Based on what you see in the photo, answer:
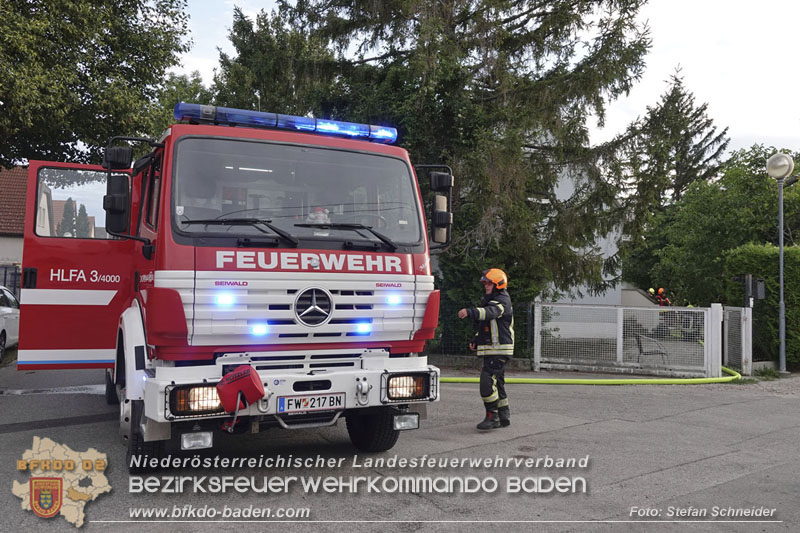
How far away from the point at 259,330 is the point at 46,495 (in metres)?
1.95

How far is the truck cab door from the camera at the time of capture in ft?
23.5

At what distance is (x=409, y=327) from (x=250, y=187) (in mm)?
1725

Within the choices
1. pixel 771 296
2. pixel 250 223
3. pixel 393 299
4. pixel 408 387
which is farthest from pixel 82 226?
pixel 771 296

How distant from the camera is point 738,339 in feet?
43.3

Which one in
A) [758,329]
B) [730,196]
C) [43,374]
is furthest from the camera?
[730,196]

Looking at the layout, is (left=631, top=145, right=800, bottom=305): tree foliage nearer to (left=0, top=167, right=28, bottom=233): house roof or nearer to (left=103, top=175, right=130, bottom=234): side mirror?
(left=103, top=175, right=130, bottom=234): side mirror

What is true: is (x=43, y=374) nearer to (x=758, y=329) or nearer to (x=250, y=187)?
(x=250, y=187)

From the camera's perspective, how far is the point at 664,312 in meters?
12.4

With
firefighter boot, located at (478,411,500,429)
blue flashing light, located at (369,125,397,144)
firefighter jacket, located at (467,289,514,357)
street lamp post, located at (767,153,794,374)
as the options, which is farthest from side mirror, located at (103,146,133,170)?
street lamp post, located at (767,153,794,374)

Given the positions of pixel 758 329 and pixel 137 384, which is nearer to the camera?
pixel 137 384

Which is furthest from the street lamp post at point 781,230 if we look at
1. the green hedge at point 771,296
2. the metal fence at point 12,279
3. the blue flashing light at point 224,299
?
the metal fence at point 12,279

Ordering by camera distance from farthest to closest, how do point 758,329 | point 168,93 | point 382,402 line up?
1. point 168,93
2. point 758,329
3. point 382,402

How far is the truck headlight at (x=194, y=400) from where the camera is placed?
15.7ft

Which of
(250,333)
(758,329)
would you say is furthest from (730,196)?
(250,333)
